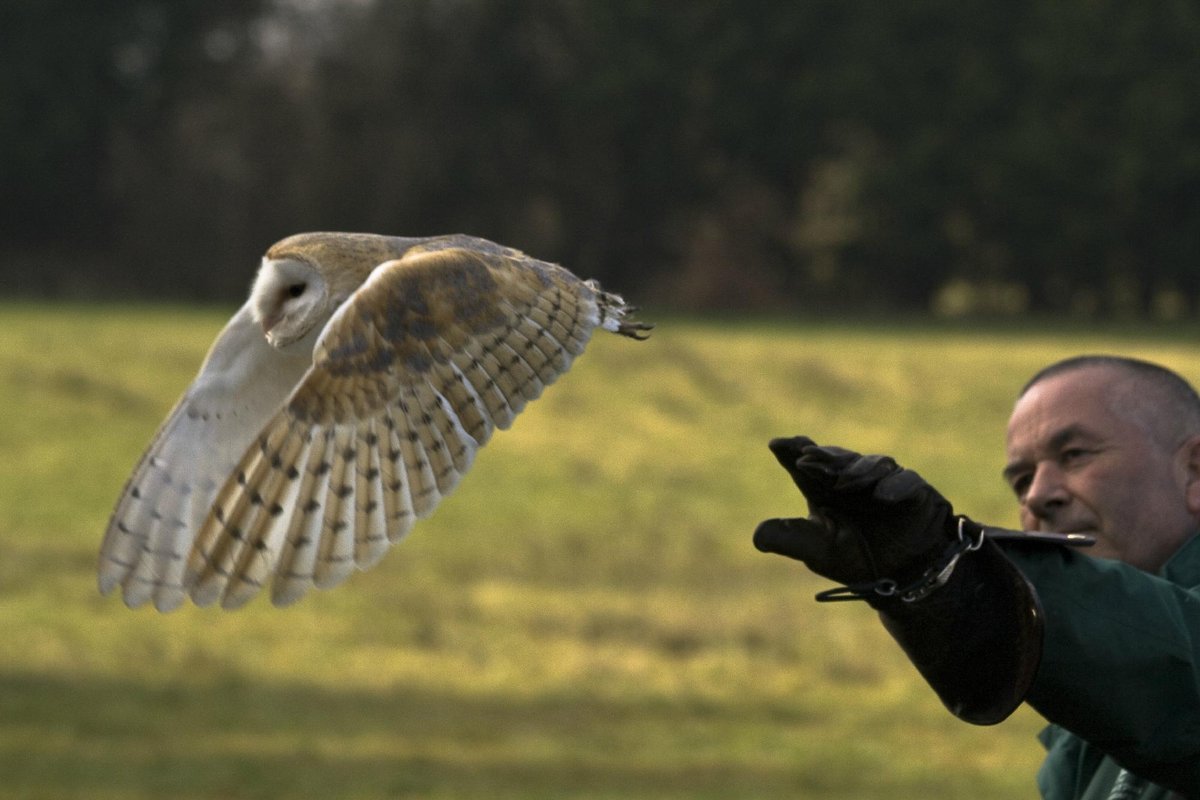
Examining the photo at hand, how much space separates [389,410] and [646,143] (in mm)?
29041

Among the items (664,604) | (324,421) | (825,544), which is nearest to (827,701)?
(664,604)

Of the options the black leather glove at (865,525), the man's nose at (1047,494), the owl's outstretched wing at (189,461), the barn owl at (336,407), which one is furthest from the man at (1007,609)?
the owl's outstretched wing at (189,461)

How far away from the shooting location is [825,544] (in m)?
2.15

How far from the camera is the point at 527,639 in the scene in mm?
11438

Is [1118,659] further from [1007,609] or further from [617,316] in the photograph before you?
[617,316]

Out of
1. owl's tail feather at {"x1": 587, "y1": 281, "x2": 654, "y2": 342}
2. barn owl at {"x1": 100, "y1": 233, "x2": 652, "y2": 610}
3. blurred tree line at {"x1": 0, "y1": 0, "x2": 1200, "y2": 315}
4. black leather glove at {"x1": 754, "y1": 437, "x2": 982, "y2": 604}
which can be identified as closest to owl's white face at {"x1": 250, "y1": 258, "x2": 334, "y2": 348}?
barn owl at {"x1": 100, "y1": 233, "x2": 652, "y2": 610}

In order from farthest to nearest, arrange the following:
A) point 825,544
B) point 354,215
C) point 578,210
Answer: point 578,210 → point 354,215 → point 825,544

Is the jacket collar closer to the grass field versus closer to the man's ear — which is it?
the man's ear

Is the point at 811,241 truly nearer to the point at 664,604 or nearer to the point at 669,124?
the point at 669,124

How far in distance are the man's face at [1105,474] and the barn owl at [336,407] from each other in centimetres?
80

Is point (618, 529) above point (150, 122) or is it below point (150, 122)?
below

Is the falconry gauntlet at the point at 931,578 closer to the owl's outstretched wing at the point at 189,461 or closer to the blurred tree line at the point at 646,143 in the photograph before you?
the owl's outstretched wing at the point at 189,461

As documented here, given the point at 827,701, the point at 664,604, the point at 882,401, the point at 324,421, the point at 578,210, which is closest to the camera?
the point at 324,421

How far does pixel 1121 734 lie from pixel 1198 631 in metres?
0.15
